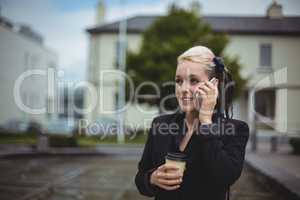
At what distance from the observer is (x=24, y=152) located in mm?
10953

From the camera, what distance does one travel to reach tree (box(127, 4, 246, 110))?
1409cm

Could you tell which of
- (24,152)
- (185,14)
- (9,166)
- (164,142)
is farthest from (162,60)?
(164,142)

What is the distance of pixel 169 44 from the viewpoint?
48.3ft

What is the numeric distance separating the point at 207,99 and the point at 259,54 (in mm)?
4980

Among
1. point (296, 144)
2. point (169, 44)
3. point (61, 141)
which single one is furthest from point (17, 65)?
point (296, 144)

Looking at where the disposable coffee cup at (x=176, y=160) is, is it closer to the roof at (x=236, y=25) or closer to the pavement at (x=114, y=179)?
the roof at (x=236, y=25)

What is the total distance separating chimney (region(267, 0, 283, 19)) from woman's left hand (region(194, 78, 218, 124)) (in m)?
2.63

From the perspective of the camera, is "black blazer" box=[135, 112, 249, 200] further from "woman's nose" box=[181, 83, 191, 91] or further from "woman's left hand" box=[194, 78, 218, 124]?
"woman's nose" box=[181, 83, 191, 91]

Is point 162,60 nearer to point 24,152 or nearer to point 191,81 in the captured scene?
point 24,152

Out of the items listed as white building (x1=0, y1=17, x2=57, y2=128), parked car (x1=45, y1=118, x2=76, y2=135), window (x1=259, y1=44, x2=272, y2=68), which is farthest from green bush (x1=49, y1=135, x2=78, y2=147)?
window (x1=259, y1=44, x2=272, y2=68)

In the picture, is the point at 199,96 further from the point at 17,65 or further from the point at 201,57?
the point at 17,65

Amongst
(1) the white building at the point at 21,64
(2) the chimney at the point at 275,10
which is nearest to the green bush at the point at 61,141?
(1) the white building at the point at 21,64

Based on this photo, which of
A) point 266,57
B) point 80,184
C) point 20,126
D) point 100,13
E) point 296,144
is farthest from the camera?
point 100,13

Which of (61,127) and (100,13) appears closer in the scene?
(61,127)
